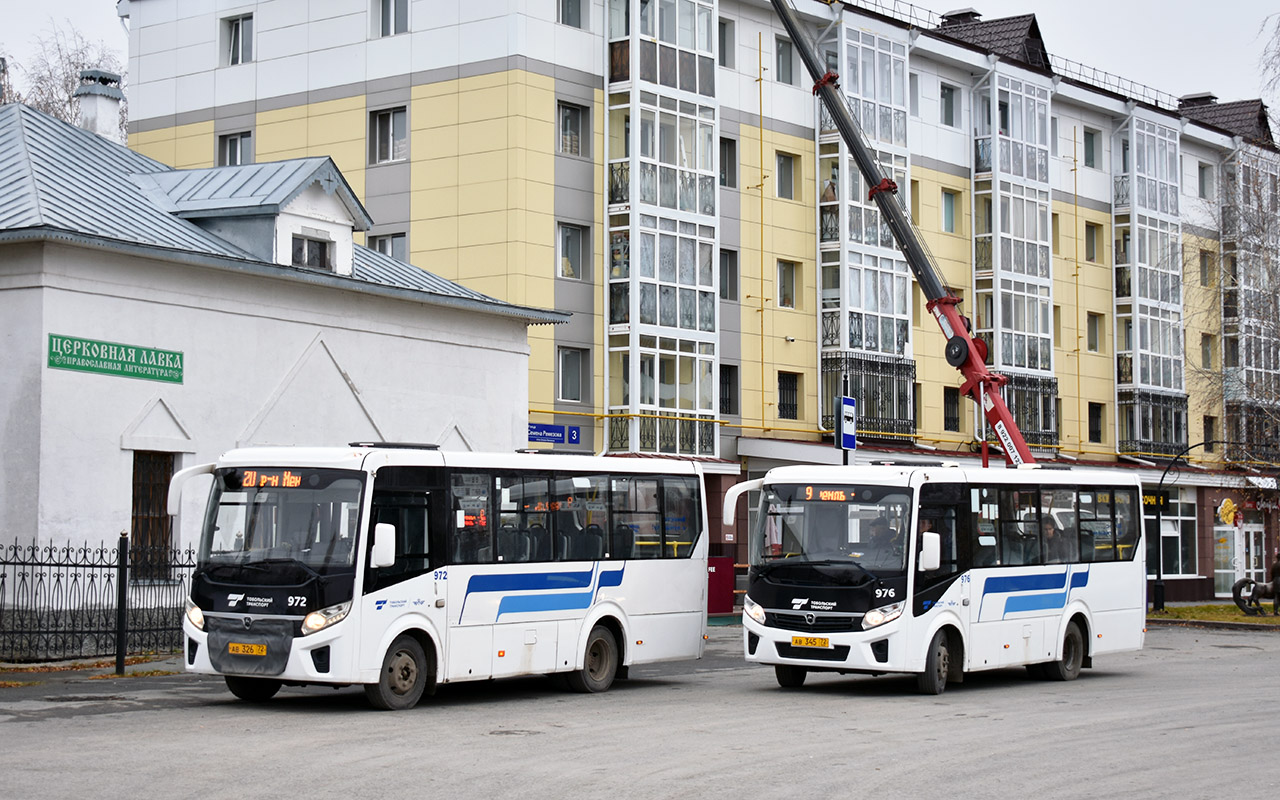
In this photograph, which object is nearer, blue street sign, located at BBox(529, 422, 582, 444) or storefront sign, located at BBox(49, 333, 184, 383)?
storefront sign, located at BBox(49, 333, 184, 383)

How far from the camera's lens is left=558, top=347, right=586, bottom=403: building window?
132 ft

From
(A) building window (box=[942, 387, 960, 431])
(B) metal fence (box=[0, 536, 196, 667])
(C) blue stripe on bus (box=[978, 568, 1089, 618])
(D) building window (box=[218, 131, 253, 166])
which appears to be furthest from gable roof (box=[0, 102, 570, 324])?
(A) building window (box=[942, 387, 960, 431])

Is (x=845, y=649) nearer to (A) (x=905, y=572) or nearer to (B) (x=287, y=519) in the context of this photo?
(A) (x=905, y=572)

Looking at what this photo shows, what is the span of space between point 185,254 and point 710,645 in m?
10.9

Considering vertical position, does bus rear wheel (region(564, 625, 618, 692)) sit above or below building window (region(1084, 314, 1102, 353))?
below

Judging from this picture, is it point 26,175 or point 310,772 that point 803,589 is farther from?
point 26,175

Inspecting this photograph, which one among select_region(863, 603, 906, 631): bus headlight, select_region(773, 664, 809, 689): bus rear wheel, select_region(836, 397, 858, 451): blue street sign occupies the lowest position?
select_region(773, 664, 809, 689): bus rear wheel

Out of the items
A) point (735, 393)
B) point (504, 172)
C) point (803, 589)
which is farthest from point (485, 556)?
point (735, 393)

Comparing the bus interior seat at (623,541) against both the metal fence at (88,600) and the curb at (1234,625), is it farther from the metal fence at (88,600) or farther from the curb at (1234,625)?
the curb at (1234,625)

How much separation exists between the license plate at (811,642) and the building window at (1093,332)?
39.7 metres

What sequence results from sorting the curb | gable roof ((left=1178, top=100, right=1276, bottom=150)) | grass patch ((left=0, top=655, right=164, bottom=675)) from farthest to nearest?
gable roof ((left=1178, top=100, right=1276, bottom=150))
the curb
grass patch ((left=0, top=655, right=164, bottom=675))

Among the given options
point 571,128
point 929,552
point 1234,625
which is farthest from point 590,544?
point 571,128

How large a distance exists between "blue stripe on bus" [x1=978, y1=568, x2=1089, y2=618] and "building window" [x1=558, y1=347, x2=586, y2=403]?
1889 centimetres

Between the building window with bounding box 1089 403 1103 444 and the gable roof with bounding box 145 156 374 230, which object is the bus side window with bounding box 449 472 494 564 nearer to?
the gable roof with bounding box 145 156 374 230
